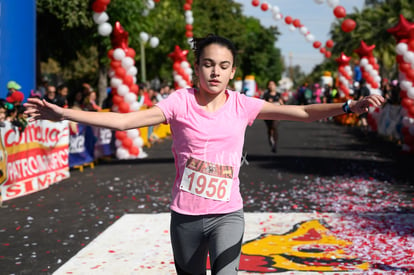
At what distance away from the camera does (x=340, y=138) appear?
22.5 metres

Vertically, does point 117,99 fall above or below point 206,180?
above

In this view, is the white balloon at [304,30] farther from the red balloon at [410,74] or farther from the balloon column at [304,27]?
the red balloon at [410,74]

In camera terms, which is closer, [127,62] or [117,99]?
[127,62]

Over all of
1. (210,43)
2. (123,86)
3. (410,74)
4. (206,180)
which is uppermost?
(410,74)

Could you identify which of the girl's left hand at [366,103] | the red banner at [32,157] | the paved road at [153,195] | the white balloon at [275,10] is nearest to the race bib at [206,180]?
the girl's left hand at [366,103]

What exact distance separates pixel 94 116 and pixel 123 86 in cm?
1332

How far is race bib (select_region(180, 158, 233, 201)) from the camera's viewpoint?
11.2ft

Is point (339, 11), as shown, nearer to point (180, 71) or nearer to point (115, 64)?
point (115, 64)

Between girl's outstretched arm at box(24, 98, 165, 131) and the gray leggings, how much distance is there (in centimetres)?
58

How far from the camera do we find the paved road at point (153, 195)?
269 inches

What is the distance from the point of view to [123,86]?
16.3 meters

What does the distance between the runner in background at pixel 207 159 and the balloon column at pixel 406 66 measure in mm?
12670

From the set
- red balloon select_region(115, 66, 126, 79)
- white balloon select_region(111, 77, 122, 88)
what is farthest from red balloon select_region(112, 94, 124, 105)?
red balloon select_region(115, 66, 126, 79)

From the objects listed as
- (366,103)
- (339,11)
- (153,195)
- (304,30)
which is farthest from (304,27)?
(366,103)
